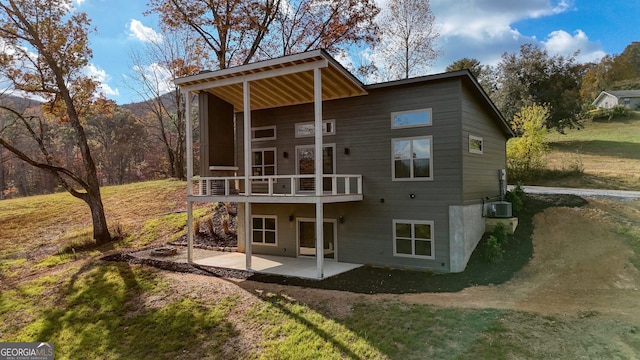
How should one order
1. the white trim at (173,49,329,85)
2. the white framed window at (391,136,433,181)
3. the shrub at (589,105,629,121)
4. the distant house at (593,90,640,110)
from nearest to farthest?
1. the white trim at (173,49,329,85)
2. the white framed window at (391,136,433,181)
3. the shrub at (589,105,629,121)
4. the distant house at (593,90,640,110)

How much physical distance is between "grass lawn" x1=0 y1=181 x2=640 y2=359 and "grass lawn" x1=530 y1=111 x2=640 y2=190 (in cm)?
773

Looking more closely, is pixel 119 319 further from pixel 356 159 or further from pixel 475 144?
pixel 475 144

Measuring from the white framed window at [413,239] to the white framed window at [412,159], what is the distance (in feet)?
4.23

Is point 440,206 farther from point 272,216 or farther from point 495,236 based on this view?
point 272,216

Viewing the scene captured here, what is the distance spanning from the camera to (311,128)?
12195mm

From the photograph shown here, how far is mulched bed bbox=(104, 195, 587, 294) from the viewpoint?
8594 millimetres

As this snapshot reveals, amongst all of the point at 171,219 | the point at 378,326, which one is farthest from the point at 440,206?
the point at 171,219

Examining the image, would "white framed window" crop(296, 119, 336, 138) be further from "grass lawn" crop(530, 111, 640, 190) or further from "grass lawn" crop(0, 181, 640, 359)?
"grass lawn" crop(530, 111, 640, 190)

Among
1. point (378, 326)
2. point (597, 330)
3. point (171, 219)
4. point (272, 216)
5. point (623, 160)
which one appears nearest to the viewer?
point (597, 330)

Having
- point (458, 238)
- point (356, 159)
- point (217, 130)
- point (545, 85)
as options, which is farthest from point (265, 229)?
point (545, 85)

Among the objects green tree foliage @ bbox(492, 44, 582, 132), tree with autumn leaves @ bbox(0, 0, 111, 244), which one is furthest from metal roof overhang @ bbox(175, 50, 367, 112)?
green tree foliage @ bbox(492, 44, 582, 132)

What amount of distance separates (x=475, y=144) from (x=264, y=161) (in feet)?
23.5

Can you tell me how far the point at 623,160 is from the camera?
21938 mm

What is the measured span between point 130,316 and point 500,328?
8.18 m
